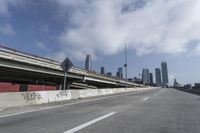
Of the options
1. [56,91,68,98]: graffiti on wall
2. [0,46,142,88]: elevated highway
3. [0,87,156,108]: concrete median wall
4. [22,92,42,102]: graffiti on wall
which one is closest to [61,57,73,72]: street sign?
[56,91,68,98]: graffiti on wall

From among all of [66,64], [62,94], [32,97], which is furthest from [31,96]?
[66,64]

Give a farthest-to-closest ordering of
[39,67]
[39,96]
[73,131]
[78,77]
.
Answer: [78,77] < [39,67] < [39,96] < [73,131]

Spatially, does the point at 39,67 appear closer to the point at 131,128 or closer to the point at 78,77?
the point at 78,77

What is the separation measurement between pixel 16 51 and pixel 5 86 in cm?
882

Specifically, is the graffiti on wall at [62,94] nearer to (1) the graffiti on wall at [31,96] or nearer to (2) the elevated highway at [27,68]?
(1) the graffiti on wall at [31,96]

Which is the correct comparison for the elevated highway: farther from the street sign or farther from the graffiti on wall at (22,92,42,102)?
the graffiti on wall at (22,92,42,102)

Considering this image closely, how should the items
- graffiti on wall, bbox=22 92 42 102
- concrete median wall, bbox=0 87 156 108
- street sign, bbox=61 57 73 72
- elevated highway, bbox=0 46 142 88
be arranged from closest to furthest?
1. concrete median wall, bbox=0 87 156 108
2. graffiti on wall, bbox=22 92 42 102
3. street sign, bbox=61 57 73 72
4. elevated highway, bbox=0 46 142 88

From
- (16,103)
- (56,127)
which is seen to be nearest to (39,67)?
(16,103)

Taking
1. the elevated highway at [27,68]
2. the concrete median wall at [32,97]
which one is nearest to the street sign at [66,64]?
the concrete median wall at [32,97]

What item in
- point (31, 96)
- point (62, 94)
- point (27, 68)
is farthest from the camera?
point (27, 68)

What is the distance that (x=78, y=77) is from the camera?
51.9m

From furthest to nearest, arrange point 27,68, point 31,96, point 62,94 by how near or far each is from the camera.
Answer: point 27,68
point 62,94
point 31,96

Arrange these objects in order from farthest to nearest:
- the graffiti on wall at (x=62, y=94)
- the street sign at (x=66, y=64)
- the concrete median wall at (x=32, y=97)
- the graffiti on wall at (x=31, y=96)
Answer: the street sign at (x=66, y=64), the graffiti on wall at (x=62, y=94), the graffiti on wall at (x=31, y=96), the concrete median wall at (x=32, y=97)

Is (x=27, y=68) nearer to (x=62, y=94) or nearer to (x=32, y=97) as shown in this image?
(x=62, y=94)
